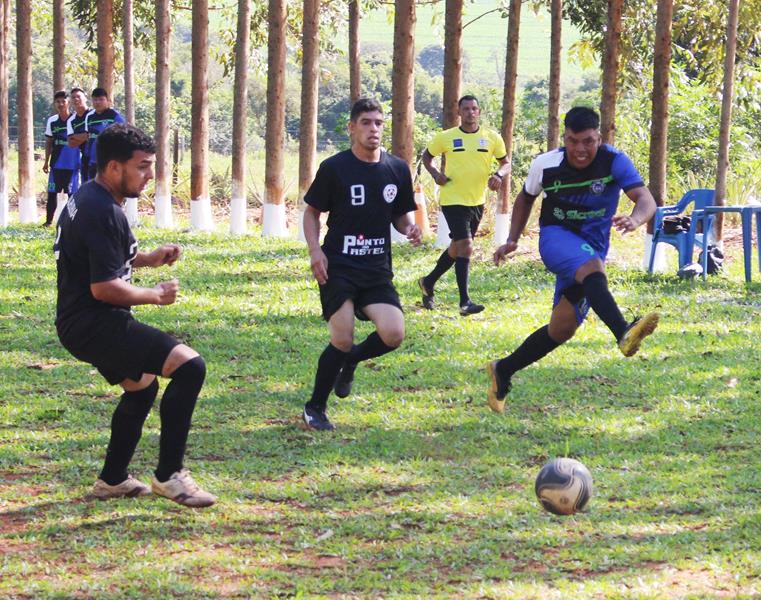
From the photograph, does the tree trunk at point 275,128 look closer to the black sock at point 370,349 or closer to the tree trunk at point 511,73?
the tree trunk at point 511,73

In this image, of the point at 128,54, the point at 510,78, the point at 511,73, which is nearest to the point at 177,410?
the point at 510,78

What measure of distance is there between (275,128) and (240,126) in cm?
180

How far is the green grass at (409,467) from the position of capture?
6.02 metres

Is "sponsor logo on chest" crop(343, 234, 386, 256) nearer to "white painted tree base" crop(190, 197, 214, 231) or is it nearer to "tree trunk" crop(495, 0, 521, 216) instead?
"tree trunk" crop(495, 0, 521, 216)

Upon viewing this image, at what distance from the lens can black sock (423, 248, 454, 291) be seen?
13.7 meters

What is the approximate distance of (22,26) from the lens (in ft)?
85.4

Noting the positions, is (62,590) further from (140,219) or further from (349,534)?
(140,219)

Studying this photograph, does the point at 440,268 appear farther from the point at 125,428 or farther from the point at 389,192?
the point at 125,428

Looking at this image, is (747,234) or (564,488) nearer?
(564,488)

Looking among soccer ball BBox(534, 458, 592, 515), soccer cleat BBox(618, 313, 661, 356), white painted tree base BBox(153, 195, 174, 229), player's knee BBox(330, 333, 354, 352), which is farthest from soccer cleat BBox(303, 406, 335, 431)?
white painted tree base BBox(153, 195, 174, 229)

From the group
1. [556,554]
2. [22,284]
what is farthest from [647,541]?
[22,284]

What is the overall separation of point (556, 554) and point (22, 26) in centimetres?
2215

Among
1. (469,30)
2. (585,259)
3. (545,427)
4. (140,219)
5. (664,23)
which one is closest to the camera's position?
(585,259)

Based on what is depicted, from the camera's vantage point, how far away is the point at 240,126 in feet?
77.0
